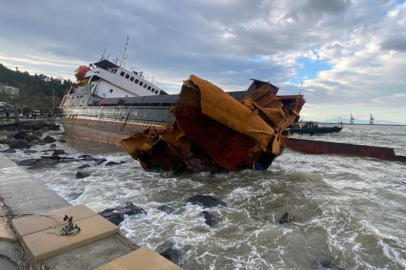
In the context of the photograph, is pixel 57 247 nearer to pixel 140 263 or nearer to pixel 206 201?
pixel 140 263

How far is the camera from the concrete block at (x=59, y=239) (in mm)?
2217

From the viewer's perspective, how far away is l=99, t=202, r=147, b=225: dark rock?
4.94 metres

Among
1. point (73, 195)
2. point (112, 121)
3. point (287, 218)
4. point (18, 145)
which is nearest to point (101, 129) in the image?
point (112, 121)

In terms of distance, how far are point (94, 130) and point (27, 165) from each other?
12.4 metres

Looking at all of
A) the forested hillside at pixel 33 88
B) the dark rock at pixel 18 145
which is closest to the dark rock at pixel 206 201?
the dark rock at pixel 18 145

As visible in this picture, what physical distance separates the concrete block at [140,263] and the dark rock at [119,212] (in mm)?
2995

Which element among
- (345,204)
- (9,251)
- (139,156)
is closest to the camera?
(9,251)

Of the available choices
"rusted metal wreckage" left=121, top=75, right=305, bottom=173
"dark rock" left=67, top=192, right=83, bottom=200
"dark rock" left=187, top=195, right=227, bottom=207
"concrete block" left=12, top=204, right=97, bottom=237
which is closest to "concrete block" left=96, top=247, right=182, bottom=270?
"concrete block" left=12, top=204, right=97, bottom=237

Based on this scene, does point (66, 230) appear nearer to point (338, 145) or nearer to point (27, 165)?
point (27, 165)

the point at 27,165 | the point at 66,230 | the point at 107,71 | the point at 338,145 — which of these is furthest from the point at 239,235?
the point at 107,71

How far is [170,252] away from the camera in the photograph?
3809mm

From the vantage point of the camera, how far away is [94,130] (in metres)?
22.6

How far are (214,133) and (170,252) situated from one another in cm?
A: 409

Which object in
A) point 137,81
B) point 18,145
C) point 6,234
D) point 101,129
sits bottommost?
point 18,145
